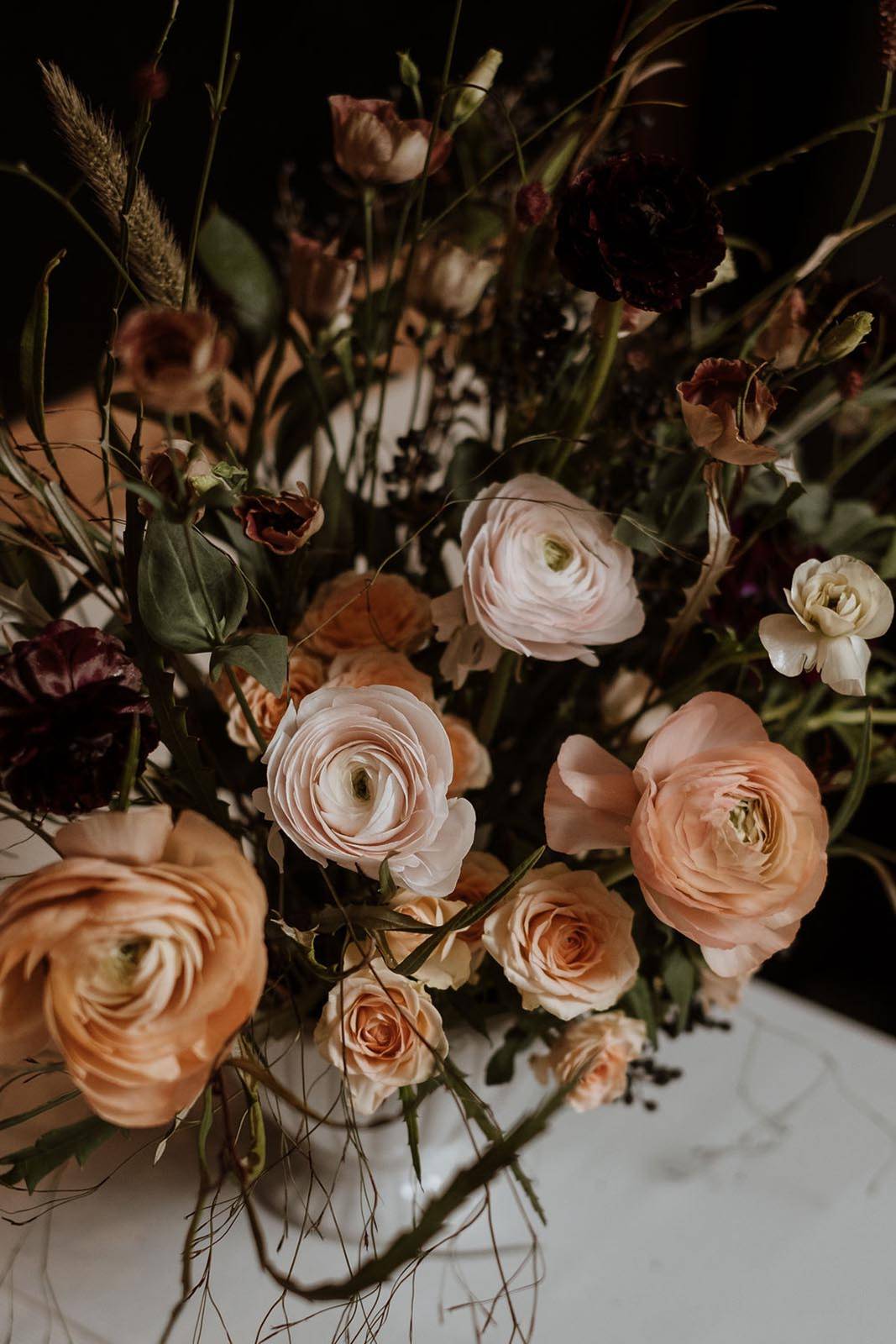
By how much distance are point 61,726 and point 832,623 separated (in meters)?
0.26

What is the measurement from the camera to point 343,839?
0.36 m

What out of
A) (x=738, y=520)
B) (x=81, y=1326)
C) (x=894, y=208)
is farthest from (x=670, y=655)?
(x=81, y=1326)

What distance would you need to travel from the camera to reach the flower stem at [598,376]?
42 cm

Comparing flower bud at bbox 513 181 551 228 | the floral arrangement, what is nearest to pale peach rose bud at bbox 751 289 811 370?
the floral arrangement

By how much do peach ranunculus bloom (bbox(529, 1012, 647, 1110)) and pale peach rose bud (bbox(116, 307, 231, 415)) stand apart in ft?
1.14

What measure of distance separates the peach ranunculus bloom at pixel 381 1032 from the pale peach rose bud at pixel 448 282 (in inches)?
12.1

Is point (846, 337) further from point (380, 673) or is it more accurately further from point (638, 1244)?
point (638, 1244)

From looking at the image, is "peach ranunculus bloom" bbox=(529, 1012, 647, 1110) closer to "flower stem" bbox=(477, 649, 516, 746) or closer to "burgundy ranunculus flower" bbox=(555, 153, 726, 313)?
"flower stem" bbox=(477, 649, 516, 746)

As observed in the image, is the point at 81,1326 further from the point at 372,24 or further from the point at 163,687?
the point at 372,24

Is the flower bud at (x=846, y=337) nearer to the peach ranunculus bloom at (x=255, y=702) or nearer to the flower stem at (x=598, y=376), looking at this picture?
the flower stem at (x=598, y=376)

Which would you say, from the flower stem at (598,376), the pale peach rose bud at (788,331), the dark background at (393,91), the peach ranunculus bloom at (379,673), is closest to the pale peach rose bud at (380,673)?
the peach ranunculus bloom at (379,673)

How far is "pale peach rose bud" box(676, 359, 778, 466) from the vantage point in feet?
1.25

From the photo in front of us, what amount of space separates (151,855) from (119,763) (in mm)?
35

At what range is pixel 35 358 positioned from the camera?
0.36 meters
